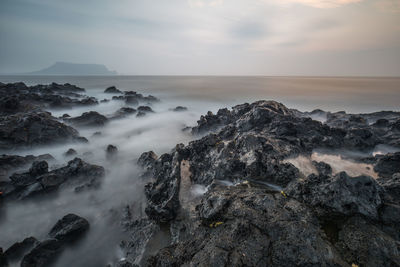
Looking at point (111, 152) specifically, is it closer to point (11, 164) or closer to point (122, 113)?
point (11, 164)

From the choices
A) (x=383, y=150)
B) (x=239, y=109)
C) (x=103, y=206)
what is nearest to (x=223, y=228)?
(x=103, y=206)

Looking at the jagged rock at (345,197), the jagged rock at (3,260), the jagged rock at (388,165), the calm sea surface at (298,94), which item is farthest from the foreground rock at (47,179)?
the calm sea surface at (298,94)

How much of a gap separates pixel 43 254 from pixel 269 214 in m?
9.03

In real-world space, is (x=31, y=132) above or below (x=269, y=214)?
below

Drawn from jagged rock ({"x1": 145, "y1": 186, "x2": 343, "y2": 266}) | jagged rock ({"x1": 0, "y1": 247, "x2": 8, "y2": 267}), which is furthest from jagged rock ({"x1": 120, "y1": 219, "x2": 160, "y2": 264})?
jagged rock ({"x1": 0, "y1": 247, "x2": 8, "y2": 267})

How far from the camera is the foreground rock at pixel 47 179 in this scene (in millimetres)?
10758

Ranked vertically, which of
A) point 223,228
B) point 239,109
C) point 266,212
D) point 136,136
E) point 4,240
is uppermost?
point 239,109

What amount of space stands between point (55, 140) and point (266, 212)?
67.2ft

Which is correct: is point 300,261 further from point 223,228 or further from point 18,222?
point 18,222

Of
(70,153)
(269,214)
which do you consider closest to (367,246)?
(269,214)

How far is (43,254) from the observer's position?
7.18m

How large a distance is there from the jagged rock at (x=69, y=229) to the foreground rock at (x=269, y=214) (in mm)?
2664

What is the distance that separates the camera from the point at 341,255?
13.1 ft

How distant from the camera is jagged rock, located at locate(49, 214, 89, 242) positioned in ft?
26.5
